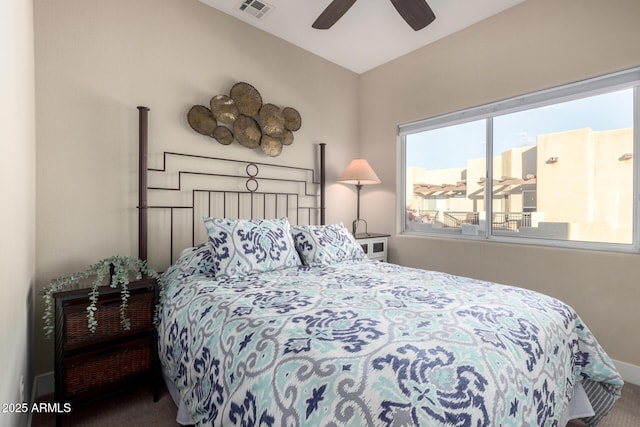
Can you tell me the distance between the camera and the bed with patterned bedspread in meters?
0.83

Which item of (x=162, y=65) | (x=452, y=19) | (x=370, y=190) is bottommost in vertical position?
(x=370, y=190)

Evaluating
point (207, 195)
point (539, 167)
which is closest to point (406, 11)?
point (539, 167)

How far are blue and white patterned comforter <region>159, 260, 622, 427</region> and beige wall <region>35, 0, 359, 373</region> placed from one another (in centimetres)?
80

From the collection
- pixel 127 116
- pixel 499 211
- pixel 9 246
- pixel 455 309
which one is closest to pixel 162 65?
pixel 127 116

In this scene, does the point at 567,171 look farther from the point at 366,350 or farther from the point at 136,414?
the point at 136,414

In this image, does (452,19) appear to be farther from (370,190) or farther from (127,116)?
(127,116)

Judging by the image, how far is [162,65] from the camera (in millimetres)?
2303

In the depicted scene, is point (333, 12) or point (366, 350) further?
point (333, 12)

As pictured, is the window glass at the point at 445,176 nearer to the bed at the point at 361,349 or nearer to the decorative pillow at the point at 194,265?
the bed at the point at 361,349

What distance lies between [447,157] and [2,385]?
334 centimetres

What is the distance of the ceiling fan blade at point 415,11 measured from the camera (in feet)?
6.05

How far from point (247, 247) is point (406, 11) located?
5.87 ft

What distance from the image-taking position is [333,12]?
201 cm

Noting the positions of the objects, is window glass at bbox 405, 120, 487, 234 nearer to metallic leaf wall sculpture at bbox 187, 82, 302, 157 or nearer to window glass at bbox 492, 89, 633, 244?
window glass at bbox 492, 89, 633, 244
